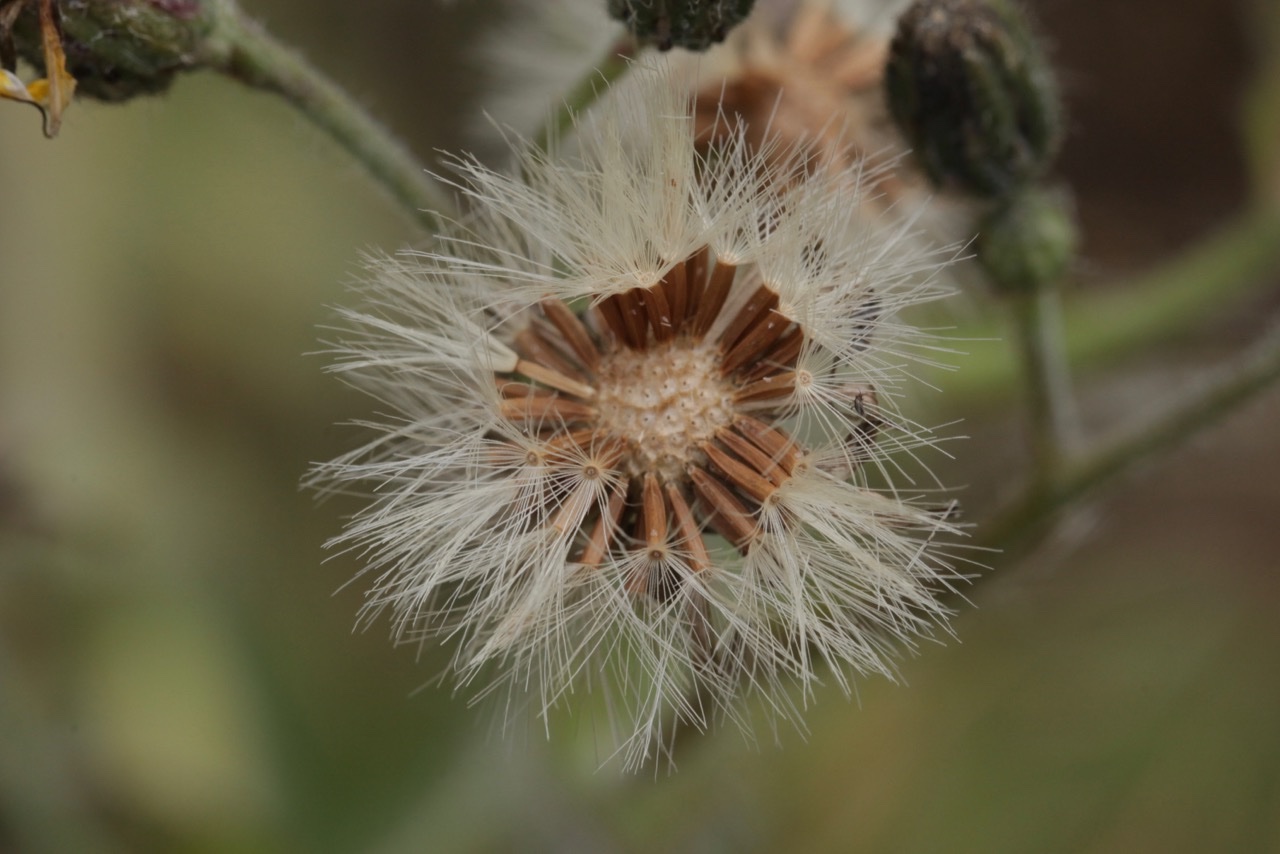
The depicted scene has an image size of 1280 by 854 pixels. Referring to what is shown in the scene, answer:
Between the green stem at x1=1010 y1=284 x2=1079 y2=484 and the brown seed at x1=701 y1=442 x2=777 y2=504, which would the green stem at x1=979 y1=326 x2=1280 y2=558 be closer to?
the green stem at x1=1010 y1=284 x2=1079 y2=484

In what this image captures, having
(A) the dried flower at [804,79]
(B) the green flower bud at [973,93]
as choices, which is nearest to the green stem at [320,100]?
(A) the dried flower at [804,79]

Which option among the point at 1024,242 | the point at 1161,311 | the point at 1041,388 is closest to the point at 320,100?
the point at 1024,242

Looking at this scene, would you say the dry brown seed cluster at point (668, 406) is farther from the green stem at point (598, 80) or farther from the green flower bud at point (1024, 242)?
the green flower bud at point (1024, 242)

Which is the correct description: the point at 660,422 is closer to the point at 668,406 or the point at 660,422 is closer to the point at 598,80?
the point at 668,406

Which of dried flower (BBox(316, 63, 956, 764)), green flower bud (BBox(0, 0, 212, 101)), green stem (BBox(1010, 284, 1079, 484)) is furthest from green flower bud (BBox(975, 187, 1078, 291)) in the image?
green flower bud (BBox(0, 0, 212, 101))

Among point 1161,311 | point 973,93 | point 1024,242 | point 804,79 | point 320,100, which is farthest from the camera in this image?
point 1161,311

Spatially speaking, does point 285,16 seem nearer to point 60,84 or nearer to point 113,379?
point 113,379

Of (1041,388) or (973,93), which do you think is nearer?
(973,93)
